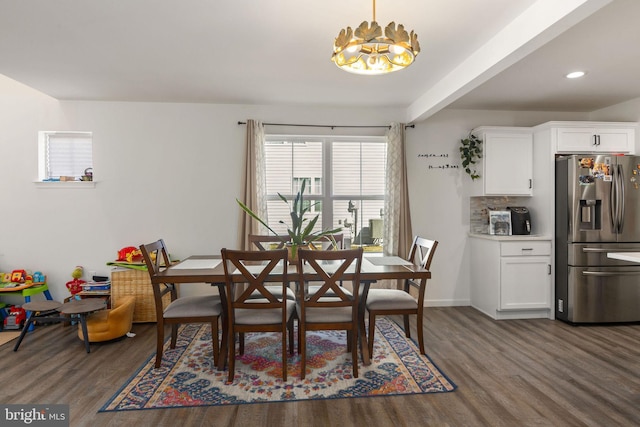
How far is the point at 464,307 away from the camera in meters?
4.55

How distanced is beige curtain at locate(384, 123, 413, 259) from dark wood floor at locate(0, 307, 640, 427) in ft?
3.68

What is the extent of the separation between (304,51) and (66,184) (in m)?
3.09

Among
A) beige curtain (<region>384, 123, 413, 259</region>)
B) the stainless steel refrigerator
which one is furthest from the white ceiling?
the stainless steel refrigerator

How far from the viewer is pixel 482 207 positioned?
4.62 m

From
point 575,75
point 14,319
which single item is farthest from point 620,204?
point 14,319

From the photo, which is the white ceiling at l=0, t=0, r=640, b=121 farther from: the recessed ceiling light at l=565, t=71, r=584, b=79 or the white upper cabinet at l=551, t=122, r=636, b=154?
the white upper cabinet at l=551, t=122, r=636, b=154

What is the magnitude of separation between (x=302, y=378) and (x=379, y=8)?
7.97 ft

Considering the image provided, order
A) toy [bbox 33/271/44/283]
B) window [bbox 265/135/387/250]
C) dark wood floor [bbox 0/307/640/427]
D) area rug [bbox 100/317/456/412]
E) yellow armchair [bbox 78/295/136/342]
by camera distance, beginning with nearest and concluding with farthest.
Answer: dark wood floor [bbox 0/307/640/427], area rug [bbox 100/317/456/412], yellow armchair [bbox 78/295/136/342], toy [bbox 33/271/44/283], window [bbox 265/135/387/250]

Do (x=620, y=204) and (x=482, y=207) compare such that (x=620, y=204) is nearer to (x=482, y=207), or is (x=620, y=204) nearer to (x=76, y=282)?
(x=482, y=207)

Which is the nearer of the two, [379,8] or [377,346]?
[379,8]

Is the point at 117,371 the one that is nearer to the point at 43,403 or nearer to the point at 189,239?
the point at 43,403

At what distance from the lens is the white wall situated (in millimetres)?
4141

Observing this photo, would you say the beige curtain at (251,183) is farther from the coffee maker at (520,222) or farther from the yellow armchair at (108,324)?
the coffee maker at (520,222)

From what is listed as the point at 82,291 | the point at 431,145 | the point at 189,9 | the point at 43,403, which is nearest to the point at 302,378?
the point at 43,403
